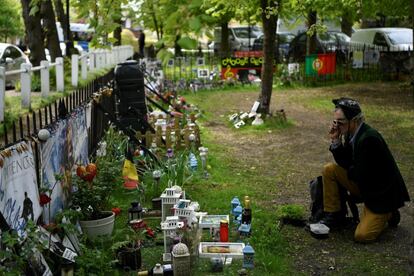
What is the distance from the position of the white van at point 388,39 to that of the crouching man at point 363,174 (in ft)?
56.4

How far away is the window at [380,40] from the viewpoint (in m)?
23.4

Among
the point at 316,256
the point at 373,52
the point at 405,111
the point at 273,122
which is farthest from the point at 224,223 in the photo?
the point at 373,52

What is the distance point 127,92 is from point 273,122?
12.2 ft

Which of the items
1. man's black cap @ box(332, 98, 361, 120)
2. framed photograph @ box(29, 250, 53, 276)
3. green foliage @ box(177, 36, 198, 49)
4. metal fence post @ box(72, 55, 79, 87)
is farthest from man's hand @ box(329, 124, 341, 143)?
metal fence post @ box(72, 55, 79, 87)

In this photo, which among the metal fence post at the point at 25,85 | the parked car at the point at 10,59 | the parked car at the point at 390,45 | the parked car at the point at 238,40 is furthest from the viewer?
the parked car at the point at 238,40

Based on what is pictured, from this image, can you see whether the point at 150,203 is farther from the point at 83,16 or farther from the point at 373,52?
the point at 373,52

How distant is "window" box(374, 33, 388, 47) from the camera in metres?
23.4

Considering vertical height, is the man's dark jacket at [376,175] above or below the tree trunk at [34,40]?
below

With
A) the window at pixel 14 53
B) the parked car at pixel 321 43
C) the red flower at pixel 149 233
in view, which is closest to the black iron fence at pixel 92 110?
the red flower at pixel 149 233

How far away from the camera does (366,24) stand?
118ft

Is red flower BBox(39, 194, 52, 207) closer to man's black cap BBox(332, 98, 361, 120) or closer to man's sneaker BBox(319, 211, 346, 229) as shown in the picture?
man's sneaker BBox(319, 211, 346, 229)

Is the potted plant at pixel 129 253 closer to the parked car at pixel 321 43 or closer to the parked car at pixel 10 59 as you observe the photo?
the parked car at pixel 10 59

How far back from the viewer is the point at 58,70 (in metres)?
14.9

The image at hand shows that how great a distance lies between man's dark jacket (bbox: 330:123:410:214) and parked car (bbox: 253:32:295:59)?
2051 cm
